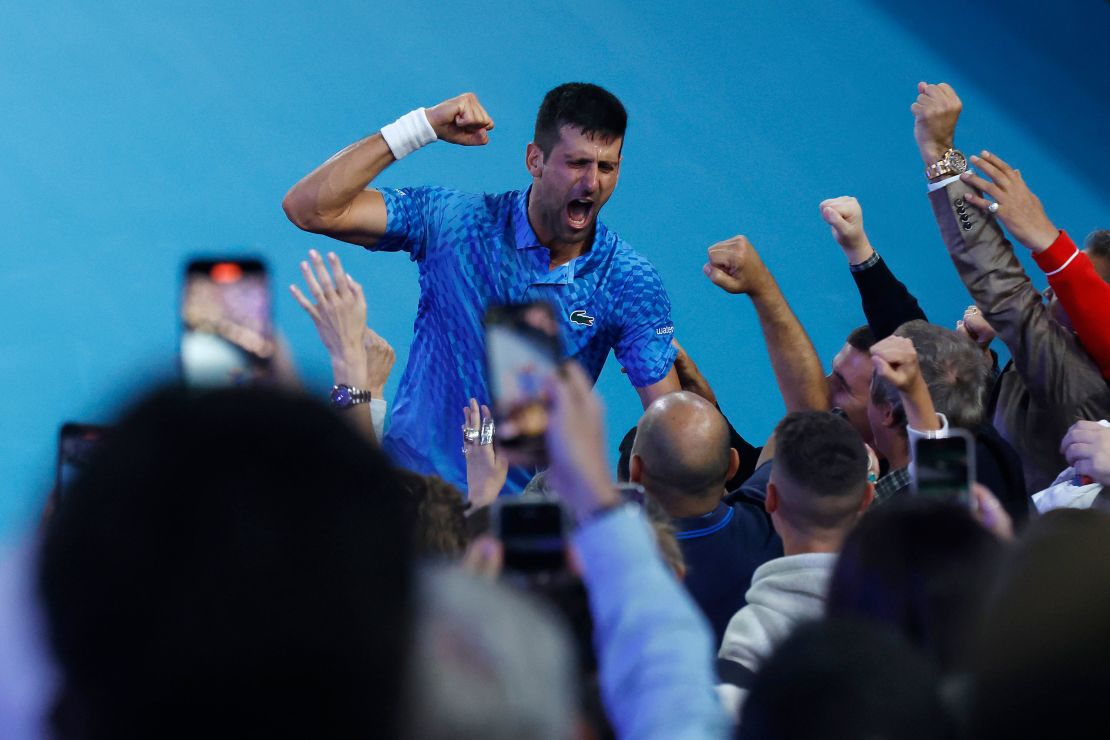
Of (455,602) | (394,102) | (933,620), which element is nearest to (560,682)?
(455,602)

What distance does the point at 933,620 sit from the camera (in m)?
1.03

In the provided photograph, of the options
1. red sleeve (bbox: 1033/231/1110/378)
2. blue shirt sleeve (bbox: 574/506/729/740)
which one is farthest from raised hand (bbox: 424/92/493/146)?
blue shirt sleeve (bbox: 574/506/729/740)

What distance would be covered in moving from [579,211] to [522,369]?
6.07 feet

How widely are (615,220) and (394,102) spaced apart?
111cm

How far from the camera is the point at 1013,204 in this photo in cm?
243

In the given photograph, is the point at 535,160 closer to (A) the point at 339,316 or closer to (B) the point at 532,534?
(A) the point at 339,316

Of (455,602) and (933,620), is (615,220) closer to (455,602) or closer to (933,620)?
(933,620)

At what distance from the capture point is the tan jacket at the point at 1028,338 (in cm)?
238

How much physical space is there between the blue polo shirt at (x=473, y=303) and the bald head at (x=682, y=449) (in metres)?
0.79

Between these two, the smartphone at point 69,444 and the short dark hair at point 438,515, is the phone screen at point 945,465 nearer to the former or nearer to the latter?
the short dark hair at point 438,515

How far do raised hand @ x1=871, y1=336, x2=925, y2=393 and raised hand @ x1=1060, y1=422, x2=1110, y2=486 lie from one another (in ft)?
0.83

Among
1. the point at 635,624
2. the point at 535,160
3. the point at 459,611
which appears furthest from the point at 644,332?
the point at 459,611

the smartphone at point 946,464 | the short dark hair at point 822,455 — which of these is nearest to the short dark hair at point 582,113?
the short dark hair at point 822,455

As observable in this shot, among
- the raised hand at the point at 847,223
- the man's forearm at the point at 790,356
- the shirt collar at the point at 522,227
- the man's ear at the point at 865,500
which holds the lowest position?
the man's ear at the point at 865,500
